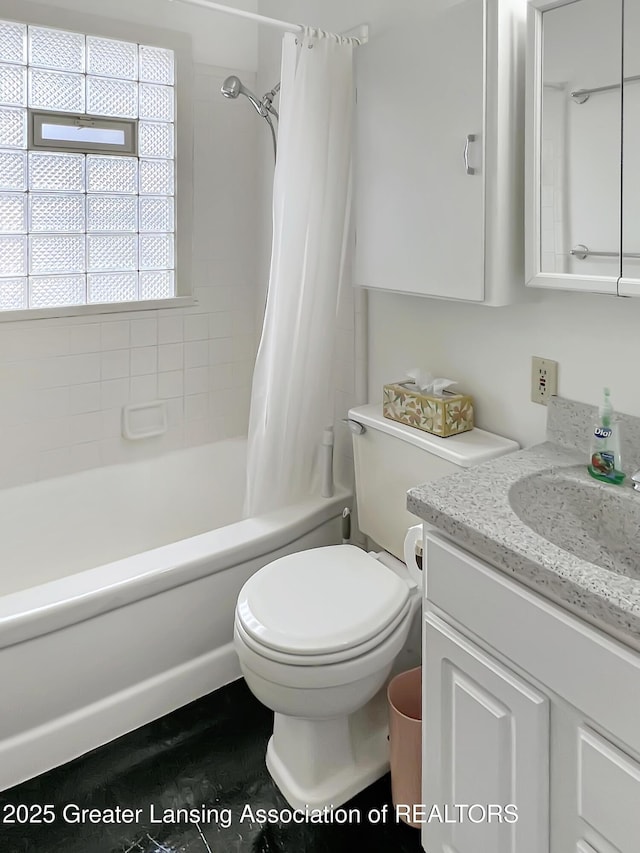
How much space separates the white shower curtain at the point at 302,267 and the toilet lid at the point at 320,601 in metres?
0.46

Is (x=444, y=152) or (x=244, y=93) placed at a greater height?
(x=244, y=93)

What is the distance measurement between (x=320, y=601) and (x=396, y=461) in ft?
1.53

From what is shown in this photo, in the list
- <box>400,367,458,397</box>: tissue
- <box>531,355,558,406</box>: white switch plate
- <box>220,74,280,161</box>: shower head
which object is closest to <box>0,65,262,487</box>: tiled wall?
<box>220,74,280,161</box>: shower head

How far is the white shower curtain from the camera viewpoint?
200cm

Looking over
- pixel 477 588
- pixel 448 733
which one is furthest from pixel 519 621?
pixel 448 733

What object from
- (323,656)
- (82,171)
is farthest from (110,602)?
(82,171)

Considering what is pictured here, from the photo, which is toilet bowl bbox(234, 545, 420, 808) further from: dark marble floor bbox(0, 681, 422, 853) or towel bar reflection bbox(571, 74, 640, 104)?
towel bar reflection bbox(571, 74, 640, 104)

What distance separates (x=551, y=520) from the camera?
1383 mm

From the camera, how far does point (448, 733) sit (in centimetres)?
134

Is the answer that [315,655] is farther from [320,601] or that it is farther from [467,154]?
[467,154]

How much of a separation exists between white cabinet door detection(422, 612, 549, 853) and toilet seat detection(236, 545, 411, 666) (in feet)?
0.81

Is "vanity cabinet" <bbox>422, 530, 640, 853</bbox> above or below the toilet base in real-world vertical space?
above

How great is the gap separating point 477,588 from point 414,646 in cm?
83

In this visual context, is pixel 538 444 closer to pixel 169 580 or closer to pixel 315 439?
pixel 315 439
